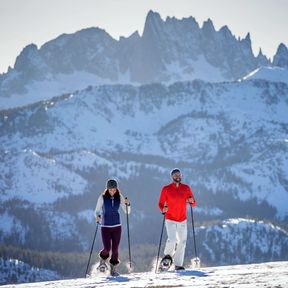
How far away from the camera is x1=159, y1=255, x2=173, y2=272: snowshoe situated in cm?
2786

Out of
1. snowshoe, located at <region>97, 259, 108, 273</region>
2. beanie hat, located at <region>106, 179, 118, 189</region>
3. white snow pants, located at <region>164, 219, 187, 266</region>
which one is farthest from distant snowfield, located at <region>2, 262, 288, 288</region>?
beanie hat, located at <region>106, 179, 118, 189</region>

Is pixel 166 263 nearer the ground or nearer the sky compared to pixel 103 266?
nearer the sky

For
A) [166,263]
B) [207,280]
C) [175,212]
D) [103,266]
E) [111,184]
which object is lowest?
[207,280]

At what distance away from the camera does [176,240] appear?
28516mm

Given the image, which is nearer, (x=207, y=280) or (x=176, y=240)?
(x=207, y=280)

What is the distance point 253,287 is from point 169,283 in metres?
3.56

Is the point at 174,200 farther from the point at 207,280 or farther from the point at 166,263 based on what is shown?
the point at 207,280

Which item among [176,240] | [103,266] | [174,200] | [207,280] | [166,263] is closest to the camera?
[207,280]

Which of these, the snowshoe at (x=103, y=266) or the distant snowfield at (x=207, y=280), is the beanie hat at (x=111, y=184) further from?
the distant snowfield at (x=207, y=280)

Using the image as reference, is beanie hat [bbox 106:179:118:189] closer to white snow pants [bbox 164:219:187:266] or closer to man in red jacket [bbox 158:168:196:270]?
man in red jacket [bbox 158:168:196:270]

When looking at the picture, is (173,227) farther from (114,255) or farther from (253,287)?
(253,287)

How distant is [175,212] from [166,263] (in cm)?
203

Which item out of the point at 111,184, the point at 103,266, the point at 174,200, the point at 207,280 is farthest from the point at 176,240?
the point at 207,280

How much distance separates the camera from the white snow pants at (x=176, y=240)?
28422 mm
